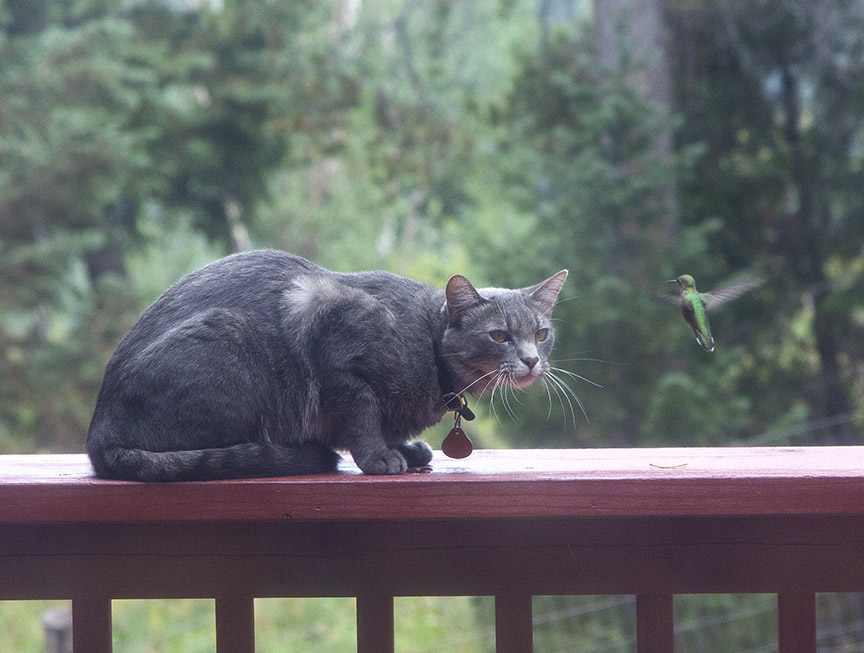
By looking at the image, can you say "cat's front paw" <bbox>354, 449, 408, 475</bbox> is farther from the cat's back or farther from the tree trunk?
the tree trunk

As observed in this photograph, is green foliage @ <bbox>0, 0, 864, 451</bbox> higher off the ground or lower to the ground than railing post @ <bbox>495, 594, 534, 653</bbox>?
higher

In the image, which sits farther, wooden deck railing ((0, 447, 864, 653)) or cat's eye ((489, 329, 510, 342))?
cat's eye ((489, 329, 510, 342))

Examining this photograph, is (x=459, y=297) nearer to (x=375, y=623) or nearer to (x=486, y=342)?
(x=486, y=342)

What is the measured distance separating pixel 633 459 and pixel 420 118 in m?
4.77

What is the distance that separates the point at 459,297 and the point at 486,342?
0.09 metres

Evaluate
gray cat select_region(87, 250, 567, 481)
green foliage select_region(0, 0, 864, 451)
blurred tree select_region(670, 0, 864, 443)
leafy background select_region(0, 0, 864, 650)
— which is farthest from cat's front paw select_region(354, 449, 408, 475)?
blurred tree select_region(670, 0, 864, 443)

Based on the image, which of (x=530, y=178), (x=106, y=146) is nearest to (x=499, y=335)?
(x=530, y=178)

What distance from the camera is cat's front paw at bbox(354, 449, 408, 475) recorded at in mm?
1287

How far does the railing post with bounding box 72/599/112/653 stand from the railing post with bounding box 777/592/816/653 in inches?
35.3

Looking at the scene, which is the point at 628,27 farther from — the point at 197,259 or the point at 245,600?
the point at 197,259

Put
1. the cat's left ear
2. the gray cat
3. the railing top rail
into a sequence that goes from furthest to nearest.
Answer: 1. the cat's left ear
2. the gray cat
3. the railing top rail

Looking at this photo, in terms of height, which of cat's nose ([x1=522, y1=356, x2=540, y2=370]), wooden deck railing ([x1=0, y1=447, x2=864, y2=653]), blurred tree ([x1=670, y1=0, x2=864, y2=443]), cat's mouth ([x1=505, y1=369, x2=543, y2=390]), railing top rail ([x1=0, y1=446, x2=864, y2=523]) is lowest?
wooden deck railing ([x1=0, y1=447, x2=864, y2=653])

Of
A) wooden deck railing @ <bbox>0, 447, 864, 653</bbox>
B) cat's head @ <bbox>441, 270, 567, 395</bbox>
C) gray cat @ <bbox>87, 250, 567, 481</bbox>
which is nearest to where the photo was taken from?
wooden deck railing @ <bbox>0, 447, 864, 653</bbox>

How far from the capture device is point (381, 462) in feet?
4.27
